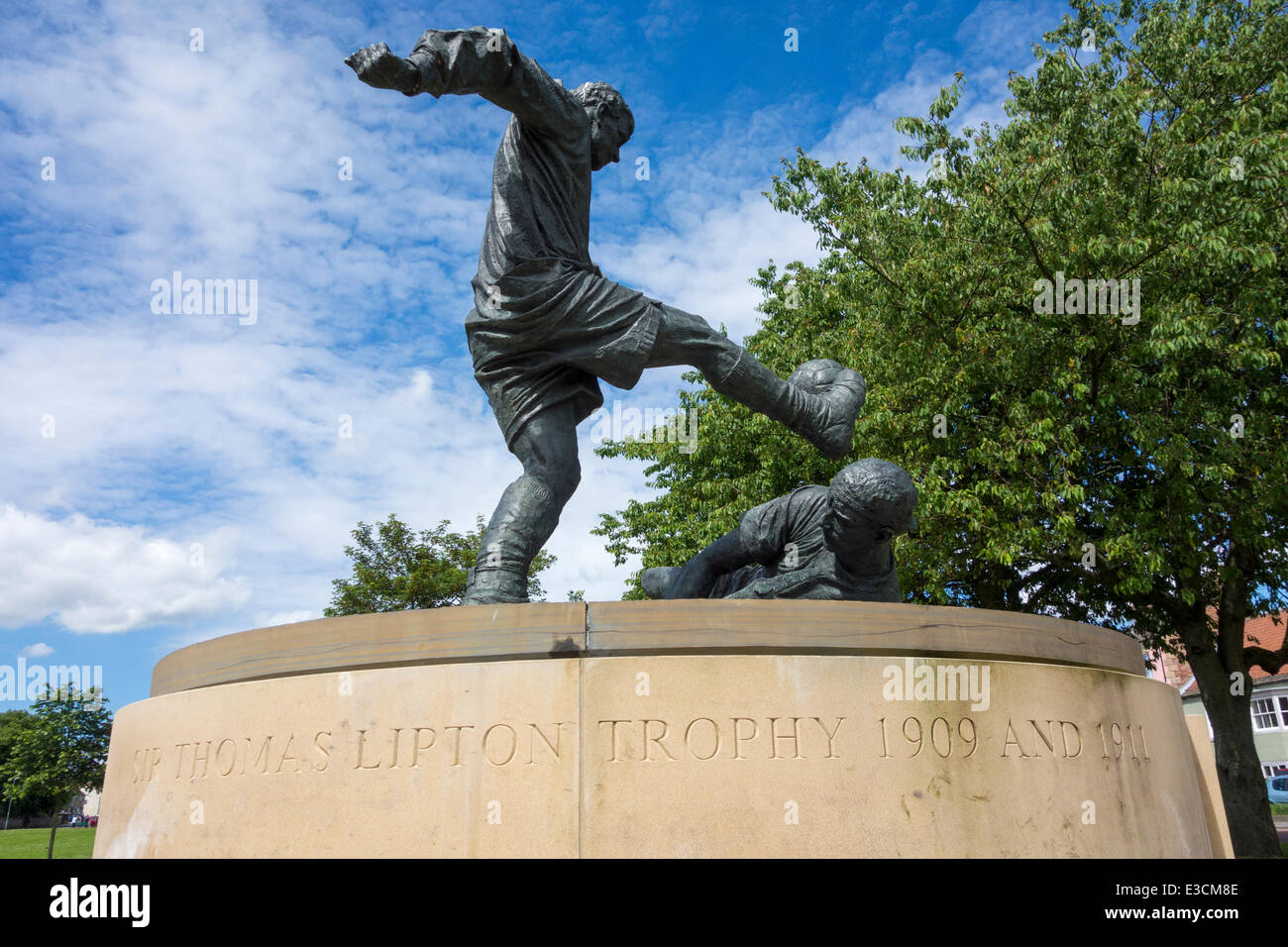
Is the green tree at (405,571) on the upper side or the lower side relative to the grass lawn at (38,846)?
upper

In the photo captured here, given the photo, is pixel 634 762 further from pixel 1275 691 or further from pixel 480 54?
pixel 1275 691

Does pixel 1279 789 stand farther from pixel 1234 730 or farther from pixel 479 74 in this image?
pixel 479 74

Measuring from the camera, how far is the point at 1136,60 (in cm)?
1534

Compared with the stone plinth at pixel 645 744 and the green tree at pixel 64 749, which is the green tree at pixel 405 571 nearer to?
the green tree at pixel 64 749

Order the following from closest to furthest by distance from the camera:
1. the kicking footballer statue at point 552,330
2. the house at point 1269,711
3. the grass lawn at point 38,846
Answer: the kicking footballer statue at point 552,330, the grass lawn at point 38,846, the house at point 1269,711

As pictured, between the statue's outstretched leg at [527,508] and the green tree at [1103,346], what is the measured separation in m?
8.70

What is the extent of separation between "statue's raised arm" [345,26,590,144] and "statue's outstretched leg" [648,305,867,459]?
3.54 feet

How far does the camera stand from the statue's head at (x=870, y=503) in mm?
4250

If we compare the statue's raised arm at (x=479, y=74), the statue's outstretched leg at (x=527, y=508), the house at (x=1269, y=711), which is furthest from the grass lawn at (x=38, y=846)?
the house at (x=1269, y=711)

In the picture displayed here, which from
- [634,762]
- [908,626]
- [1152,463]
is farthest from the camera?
[1152,463]
